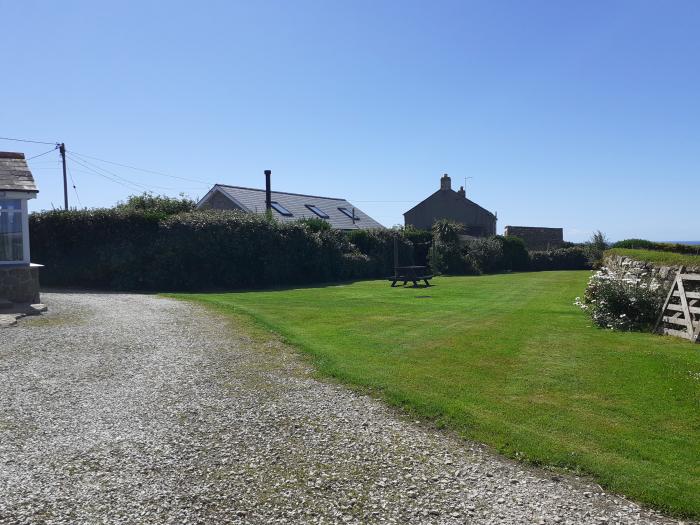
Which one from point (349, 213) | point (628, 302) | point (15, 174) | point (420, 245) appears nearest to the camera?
point (628, 302)

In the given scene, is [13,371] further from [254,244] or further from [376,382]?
[254,244]

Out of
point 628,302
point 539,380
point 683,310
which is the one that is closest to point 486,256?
point 628,302

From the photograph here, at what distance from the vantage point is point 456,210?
5572 centimetres

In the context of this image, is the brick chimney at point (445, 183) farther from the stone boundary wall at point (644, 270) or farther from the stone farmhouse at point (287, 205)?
the stone boundary wall at point (644, 270)

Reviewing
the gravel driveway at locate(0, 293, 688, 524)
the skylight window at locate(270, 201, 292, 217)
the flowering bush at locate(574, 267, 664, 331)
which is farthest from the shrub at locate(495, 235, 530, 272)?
the gravel driveway at locate(0, 293, 688, 524)

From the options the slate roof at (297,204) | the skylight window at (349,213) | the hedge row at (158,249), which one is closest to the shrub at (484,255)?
the slate roof at (297,204)

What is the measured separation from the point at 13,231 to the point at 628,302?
17280 millimetres

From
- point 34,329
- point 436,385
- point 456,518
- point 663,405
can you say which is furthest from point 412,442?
point 34,329

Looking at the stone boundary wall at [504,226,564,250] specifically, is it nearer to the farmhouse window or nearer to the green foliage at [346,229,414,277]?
the green foliage at [346,229,414,277]

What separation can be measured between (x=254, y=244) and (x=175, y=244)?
3.72 meters

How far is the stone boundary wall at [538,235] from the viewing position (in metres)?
52.5

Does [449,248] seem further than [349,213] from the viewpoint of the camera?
No

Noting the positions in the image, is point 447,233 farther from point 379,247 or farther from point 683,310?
point 683,310

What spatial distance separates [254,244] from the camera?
26.8m
